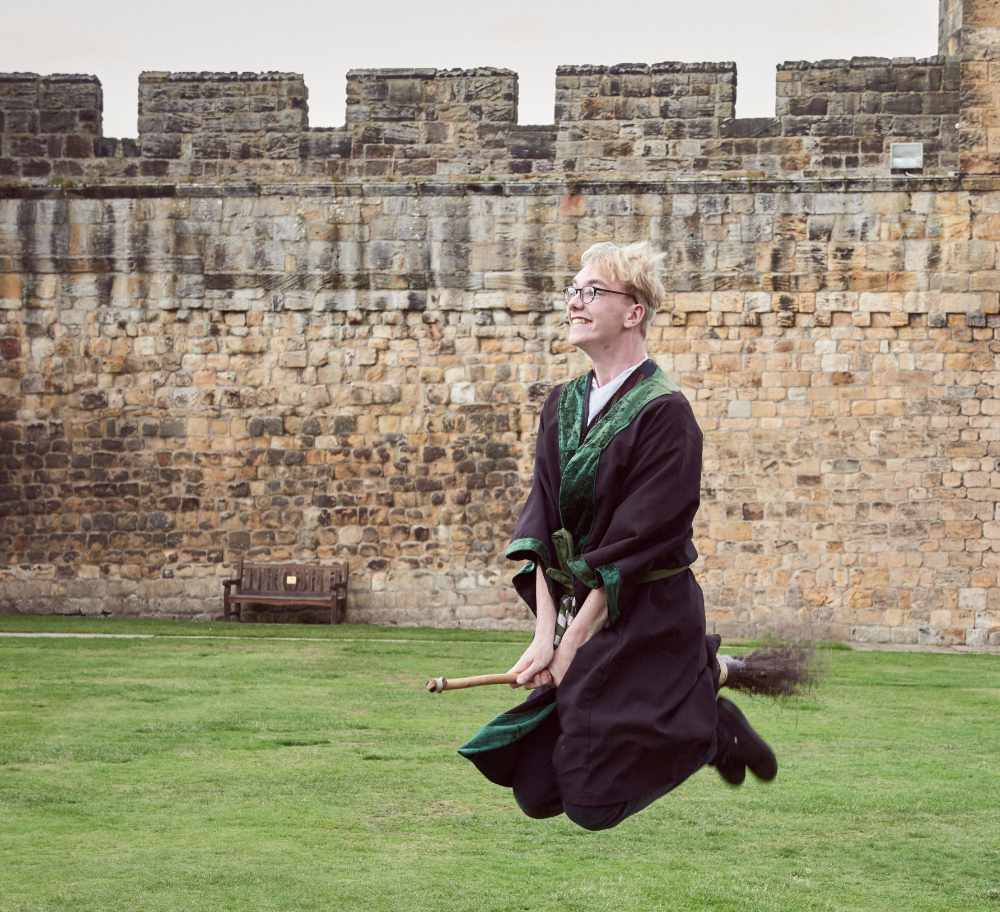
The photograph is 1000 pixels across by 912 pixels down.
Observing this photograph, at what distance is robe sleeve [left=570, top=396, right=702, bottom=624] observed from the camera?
5.11m

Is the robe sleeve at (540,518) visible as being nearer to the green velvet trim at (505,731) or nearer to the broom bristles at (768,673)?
the green velvet trim at (505,731)

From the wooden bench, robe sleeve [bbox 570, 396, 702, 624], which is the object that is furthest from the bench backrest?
robe sleeve [bbox 570, 396, 702, 624]

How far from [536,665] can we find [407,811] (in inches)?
112

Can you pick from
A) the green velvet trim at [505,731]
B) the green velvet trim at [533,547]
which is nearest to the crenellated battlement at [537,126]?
the green velvet trim at [533,547]

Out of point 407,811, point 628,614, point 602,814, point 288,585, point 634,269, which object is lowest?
point 288,585

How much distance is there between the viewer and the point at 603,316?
212 inches

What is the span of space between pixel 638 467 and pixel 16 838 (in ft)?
10.9

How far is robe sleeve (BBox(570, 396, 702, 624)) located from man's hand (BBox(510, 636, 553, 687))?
20 centimetres

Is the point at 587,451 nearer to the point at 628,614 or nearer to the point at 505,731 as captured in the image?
Result: the point at 628,614

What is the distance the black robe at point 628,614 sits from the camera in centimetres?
512

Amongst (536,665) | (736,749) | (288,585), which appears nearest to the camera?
(536,665)

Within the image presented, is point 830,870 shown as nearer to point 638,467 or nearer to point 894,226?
point 638,467

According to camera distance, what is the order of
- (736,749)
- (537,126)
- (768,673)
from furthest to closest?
(537,126)
(768,673)
(736,749)

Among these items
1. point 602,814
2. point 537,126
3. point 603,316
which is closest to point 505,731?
point 602,814
